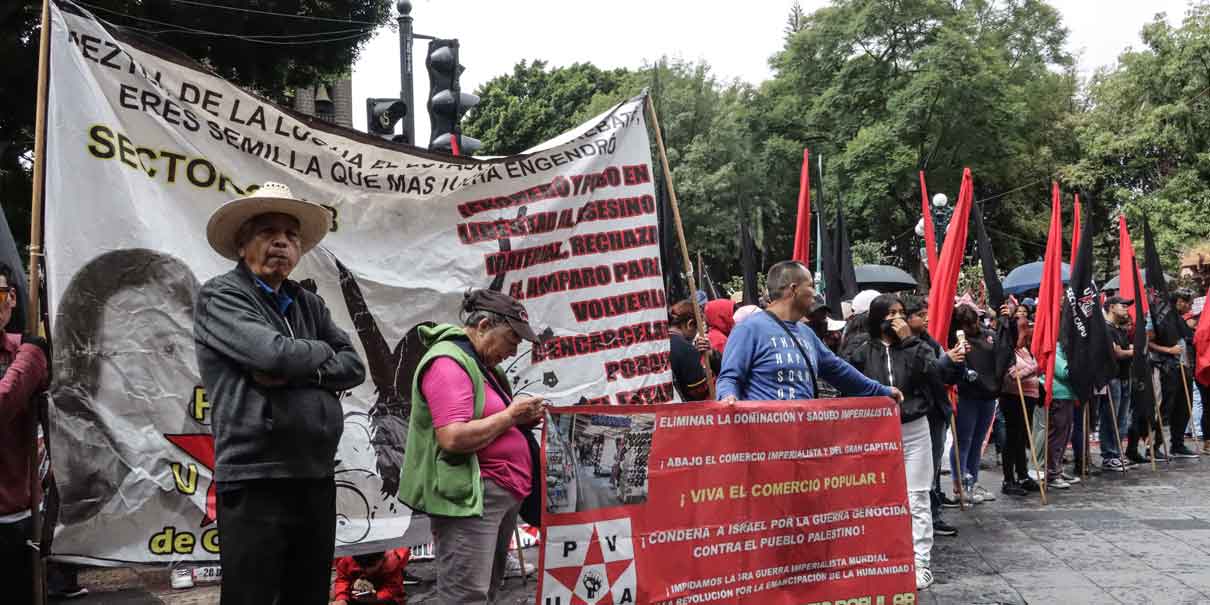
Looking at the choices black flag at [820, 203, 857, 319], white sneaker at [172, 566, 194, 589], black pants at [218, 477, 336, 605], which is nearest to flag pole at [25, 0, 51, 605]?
black pants at [218, 477, 336, 605]

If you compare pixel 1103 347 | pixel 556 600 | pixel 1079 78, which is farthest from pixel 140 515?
pixel 1079 78

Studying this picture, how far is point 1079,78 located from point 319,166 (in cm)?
4646

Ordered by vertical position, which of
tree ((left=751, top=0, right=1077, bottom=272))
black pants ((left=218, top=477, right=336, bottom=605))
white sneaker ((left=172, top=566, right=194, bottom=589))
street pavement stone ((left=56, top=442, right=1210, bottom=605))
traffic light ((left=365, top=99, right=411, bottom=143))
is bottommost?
street pavement stone ((left=56, top=442, right=1210, bottom=605))

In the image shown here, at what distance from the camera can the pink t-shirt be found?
407 cm

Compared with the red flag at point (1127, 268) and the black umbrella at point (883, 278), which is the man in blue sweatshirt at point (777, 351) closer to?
the red flag at point (1127, 268)

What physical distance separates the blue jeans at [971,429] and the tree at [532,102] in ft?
121

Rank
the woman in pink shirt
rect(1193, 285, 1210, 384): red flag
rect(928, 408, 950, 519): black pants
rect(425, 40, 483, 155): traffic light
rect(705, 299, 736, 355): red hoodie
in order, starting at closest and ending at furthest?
rect(928, 408, 950, 519): black pants < rect(705, 299, 736, 355): red hoodie < rect(425, 40, 483, 155): traffic light < the woman in pink shirt < rect(1193, 285, 1210, 384): red flag

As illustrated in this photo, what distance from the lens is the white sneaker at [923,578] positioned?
6453 millimetres

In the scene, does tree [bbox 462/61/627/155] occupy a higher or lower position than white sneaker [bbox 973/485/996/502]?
higher

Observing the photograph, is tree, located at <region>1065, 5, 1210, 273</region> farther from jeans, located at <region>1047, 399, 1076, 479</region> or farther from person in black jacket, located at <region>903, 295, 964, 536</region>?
person in black jacket, located at <region>903, 295, 964, 536</region>

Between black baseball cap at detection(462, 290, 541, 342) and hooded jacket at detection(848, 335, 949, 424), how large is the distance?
3.33m

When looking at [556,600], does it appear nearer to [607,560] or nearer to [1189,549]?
[607,560]

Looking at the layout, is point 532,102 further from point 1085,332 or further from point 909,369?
point 909,369

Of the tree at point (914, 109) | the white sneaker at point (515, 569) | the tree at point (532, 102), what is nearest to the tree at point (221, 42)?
the white sneaker at point (515, 569)
